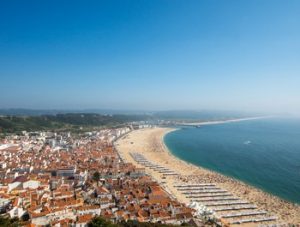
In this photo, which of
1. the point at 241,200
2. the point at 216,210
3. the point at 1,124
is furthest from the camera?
the point at 1,124

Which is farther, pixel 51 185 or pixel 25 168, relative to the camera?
pixel 25 168

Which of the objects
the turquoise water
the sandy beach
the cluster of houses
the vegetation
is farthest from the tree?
the vegetation

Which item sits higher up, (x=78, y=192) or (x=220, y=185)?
(x=78, y=192)

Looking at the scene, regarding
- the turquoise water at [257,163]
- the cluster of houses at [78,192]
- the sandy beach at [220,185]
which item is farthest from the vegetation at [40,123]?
the turquoise water at [257,163]

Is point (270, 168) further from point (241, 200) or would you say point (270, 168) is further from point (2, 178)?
point (2, 178)

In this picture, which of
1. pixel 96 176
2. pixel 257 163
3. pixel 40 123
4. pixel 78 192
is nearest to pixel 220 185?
pixel 96 176

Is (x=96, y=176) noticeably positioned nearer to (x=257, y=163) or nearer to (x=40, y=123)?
(x=257, y=163)

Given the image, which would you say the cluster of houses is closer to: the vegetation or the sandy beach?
the sandy beach

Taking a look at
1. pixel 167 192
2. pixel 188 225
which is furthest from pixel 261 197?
pixel 188 225
